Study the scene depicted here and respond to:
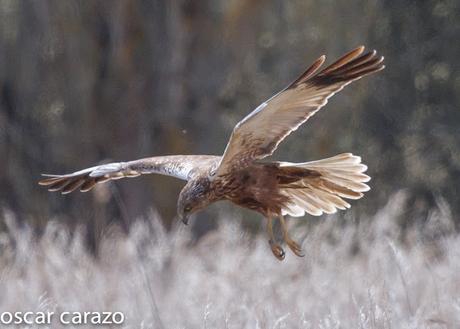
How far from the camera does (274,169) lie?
693 centimetres

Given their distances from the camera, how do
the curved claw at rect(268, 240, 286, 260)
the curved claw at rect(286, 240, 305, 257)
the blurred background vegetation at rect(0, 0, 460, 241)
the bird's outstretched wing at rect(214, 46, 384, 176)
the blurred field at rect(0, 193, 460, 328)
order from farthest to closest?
the blurred background vegetation at rect(0, 0, 460, 241), the curved claw at rect(286, 240, 305, 257), the curved claw at rect(268, 240, 286, 260), the blurred field at rect(0, 193, 460, 328), the bird's outstretched wing at rect(214, 46, 384, 176)

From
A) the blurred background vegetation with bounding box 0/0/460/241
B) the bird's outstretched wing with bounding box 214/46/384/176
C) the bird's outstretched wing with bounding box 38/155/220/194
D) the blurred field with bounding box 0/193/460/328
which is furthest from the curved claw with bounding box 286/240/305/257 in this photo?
the blurred background vegetation with bounding box 0/0/460/241

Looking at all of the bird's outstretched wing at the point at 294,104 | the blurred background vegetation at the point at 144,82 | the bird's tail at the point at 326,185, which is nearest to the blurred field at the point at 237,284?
the bird's tail at the point at 326,185

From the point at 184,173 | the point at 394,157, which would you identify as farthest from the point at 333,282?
the point at 394,157

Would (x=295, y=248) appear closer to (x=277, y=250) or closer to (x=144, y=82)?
(x=277, y=250)

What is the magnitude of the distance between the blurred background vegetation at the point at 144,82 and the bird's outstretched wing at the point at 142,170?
6.95 m

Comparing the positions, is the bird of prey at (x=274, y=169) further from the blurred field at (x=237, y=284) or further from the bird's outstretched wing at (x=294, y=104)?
the blurred field at (x=237, y=284)

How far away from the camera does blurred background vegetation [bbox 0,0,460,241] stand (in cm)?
1565

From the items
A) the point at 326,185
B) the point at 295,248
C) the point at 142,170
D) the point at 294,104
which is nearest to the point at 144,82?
the point at 142,170

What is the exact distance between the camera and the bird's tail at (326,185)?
23.3 feet

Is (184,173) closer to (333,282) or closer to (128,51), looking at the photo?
(333,282)

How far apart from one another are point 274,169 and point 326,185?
19.2 inches

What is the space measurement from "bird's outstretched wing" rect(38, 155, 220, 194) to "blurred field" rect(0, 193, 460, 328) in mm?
340

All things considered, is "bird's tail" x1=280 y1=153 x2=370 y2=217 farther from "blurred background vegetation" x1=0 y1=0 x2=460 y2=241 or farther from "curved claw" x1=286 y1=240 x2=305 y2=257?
"blurred background vegetation" x1=0 y1=0 x2=460 y2=241
